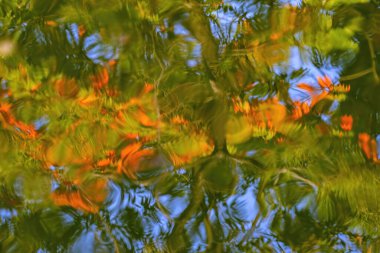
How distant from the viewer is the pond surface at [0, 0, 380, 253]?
0.67 meters

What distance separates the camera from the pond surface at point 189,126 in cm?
67

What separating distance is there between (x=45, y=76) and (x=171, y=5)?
0.21 meters

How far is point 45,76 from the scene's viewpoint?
2.36ft

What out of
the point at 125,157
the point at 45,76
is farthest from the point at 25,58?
the point at 125,157

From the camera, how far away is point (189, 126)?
2.31ft

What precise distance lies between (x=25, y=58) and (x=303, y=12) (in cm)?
41

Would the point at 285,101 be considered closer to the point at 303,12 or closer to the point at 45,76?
the point at 303,12

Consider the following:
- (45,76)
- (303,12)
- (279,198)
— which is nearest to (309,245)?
(279,198)

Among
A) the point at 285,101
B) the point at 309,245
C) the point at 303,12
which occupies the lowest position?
the point at 309,245

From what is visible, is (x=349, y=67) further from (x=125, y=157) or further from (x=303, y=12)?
(x=125, y=157)

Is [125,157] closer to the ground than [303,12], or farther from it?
closer to the ground

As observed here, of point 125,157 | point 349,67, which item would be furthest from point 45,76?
point 349,67

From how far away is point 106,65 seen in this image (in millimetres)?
720

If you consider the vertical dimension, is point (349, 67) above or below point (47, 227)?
above
